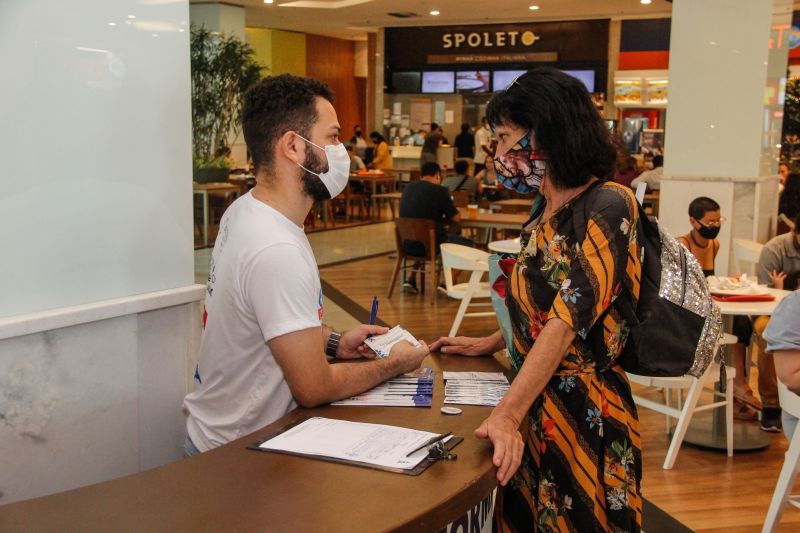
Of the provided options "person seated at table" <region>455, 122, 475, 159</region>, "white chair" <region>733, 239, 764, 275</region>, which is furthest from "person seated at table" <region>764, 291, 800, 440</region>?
"person seated at table" <region>455, 122, 475, 159</region>

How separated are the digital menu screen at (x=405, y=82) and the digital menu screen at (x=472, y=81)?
97 cm

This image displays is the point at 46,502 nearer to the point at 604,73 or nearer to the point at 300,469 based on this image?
the point at 300,469

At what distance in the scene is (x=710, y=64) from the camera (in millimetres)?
8062

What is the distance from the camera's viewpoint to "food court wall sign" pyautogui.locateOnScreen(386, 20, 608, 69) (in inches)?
715

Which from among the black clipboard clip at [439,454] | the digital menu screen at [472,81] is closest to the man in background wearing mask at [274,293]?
the black clipboard clip at [439,454]

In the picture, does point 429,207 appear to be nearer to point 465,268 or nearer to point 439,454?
point 465,268

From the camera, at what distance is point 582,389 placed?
2.03 metres

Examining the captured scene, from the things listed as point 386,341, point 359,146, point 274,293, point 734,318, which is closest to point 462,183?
point 359,146

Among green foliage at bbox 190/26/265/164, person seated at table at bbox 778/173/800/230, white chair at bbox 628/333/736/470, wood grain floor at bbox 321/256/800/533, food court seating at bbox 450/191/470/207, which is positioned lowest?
wood grain floor at bbox 321/256/800/533

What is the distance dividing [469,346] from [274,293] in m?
0.83

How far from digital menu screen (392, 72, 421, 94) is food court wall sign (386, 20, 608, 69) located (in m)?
0.19

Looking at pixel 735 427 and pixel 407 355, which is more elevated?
pixel 407 355

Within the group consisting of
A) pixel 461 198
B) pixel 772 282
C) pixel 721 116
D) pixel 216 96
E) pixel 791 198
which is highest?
pixel 216 96

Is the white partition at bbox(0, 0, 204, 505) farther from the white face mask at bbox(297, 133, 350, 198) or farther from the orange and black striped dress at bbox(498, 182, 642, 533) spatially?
the orange and black striped dress at bbox(498, 182, 642, 533)
